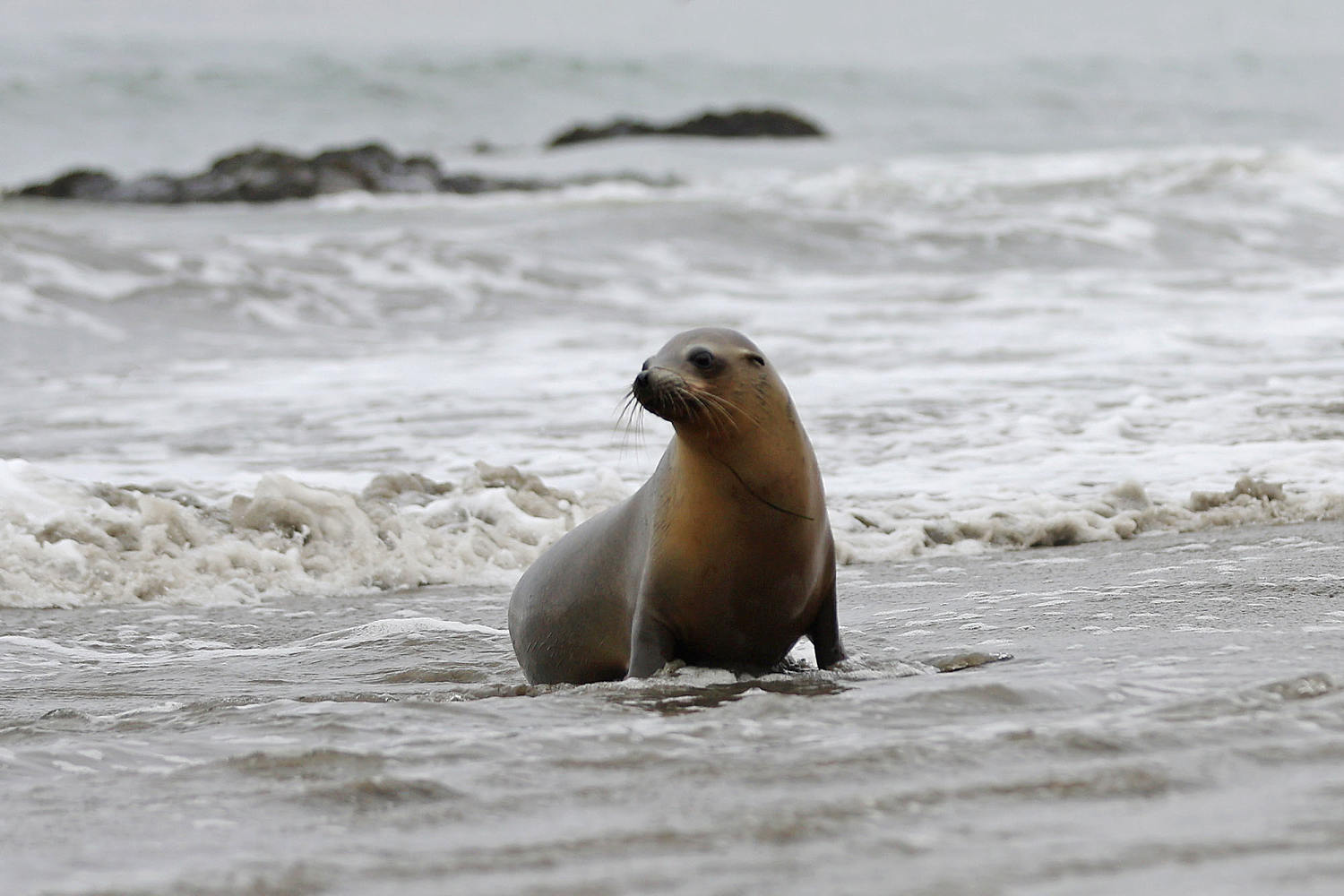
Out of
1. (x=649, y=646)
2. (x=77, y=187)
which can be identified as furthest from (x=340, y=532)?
(x=77, y=187)

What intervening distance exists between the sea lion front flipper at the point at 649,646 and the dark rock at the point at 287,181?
21.9 m

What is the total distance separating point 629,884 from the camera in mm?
2367

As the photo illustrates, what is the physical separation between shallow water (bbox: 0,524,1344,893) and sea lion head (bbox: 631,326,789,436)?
1.96ft

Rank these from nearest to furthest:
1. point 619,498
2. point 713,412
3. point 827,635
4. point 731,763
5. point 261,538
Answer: point 731,763, point 713,412, point 827,635, point 261,538, point 619,498

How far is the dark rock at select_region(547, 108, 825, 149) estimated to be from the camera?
36219 mm

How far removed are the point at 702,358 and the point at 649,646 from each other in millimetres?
667

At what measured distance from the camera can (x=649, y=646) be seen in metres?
3.95

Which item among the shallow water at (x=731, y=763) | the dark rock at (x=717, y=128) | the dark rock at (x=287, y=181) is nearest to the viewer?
the shallow water at (x=731, y=763)

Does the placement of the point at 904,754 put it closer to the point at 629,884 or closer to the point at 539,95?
the point at 629,884

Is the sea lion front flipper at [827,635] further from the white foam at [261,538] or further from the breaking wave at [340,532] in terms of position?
the white foam at [261,538]

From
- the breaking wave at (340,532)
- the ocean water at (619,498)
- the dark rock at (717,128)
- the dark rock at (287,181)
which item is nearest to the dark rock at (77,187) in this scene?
the dark rock at (287,181)

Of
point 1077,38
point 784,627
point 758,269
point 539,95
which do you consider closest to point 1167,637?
point 784,627

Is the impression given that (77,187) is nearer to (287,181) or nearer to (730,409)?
(287,181)

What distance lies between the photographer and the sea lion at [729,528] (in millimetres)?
3869
